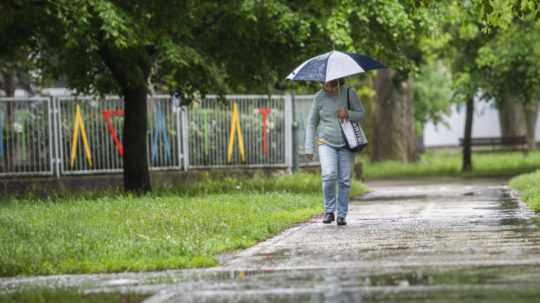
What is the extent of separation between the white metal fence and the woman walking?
438 inches

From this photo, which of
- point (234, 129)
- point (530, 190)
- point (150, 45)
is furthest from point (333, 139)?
point (234, 129)

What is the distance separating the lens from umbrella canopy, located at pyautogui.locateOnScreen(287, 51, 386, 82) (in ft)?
44.6

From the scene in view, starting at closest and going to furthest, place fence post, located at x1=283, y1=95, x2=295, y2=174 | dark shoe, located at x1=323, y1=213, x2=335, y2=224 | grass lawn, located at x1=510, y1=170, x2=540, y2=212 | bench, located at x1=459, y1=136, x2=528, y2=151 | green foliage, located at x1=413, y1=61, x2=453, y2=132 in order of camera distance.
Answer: dark shoe, located at x1=323, y1=213, x2=335, y2=224 → grass lawn, located at x1=510, y1=170, x2=540, y2=212 → fence post, located at x1=283, y1=95, x2=295, y2=174 → bench, located at x1=459, y1=136, x2=528, y2=151 → green foliage, located at x1=413, y1=61, x2=453, y2=132

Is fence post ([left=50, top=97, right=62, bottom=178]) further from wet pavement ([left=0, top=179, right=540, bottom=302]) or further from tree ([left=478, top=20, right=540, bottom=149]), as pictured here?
wet pavement ([left=0, top=179, right=540, bottom=302])

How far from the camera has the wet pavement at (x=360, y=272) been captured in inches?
301

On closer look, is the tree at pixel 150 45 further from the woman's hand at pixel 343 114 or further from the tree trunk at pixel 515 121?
the tree trunk at pixel 515 121

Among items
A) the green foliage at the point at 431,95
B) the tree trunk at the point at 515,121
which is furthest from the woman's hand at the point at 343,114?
the green foliage at the point at 431,95

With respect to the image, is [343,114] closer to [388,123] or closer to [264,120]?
[264,120]

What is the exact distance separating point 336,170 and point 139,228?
8.18 ft

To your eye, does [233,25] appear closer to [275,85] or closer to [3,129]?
[275,85]

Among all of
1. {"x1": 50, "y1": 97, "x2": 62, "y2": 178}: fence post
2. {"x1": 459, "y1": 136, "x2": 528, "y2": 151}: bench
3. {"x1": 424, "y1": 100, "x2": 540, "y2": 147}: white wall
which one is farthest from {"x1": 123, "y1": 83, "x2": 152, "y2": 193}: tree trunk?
{"x1": 424, "y1": 100, "x2": 540, "y2": 147}: white wall

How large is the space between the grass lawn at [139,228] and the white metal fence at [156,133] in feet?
20.3

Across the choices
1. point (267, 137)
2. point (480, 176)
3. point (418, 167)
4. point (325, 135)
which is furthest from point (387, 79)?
point (325, 135)

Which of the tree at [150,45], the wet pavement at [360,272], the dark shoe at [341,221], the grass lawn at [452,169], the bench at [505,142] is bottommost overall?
the grass lawn at [452,169]
